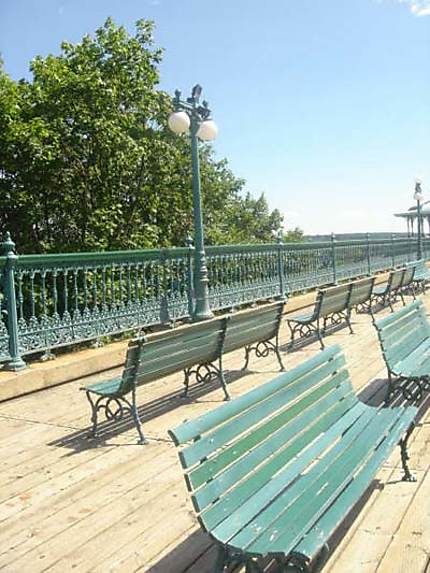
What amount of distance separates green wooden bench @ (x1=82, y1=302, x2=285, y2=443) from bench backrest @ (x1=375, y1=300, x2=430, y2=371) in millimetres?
1624

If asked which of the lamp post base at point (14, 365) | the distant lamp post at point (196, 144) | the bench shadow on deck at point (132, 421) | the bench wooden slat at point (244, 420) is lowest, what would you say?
the bench shadow on deck at point (132, 421)

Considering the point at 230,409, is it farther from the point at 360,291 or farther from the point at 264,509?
the point at 360,291

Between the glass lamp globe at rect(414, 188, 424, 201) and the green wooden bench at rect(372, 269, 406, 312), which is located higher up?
the glass lamp globe at rect(414, 188, 424, 201)

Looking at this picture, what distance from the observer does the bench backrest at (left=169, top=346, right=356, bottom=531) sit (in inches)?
94.9

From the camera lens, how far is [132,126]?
1551 centimetres

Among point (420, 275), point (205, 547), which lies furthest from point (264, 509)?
point (420, 275)

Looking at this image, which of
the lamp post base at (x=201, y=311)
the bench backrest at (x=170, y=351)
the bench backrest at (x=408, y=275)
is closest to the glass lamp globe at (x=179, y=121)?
the lamp post base at (x=201, y=311)

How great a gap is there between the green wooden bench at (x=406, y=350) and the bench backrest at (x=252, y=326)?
1.64 meters

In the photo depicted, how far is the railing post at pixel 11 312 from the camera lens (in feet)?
22.0

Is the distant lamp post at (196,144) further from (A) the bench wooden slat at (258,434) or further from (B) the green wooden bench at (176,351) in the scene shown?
(A) the bench wooden slat at (258,434)

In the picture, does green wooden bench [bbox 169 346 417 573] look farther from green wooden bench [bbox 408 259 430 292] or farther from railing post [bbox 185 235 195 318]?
green wooden bench [bbox 408 259 430 292]

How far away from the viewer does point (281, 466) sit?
2.91 meters

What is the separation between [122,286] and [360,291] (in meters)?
4.74

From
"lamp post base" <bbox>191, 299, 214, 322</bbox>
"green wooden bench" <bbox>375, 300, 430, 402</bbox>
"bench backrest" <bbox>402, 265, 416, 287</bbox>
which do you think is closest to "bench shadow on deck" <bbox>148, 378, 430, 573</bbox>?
"green wooden bench" <bbox>375, 300, 430, 402</bbox>
